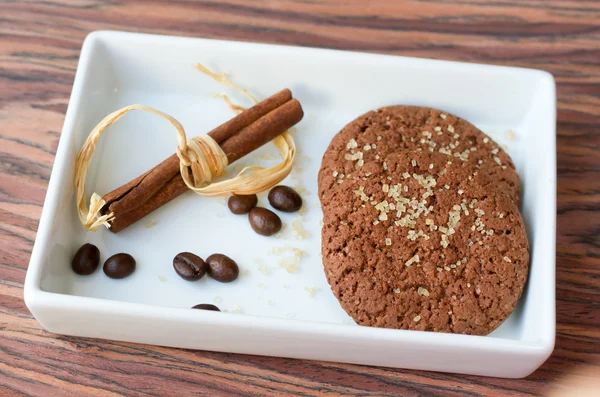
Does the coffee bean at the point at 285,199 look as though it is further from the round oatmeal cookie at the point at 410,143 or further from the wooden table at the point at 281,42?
the wooden table at the point at 281,42

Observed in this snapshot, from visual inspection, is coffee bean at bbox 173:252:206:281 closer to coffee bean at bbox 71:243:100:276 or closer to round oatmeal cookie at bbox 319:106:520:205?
coffee bean at bbox 71:243:100:276

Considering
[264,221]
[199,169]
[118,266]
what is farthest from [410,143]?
[118,266]

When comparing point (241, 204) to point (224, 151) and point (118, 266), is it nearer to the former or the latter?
point (224, 151)

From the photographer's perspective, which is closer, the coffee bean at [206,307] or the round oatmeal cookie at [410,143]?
the coffee bean at [206,307]

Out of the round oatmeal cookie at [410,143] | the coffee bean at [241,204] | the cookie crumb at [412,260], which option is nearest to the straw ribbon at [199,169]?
the coffee bean at [241,204]

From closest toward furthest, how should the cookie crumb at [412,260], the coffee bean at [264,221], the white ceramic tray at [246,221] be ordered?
the white ceramic tray at [246,221], the cookie crumb at [412,260], the coffee bean at [264,221]

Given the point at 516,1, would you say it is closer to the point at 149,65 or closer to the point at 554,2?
the point at 554,2

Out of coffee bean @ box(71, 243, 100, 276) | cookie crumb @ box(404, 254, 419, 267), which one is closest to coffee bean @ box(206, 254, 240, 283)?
coffee bean @ box(71, 243, 100, 276)
